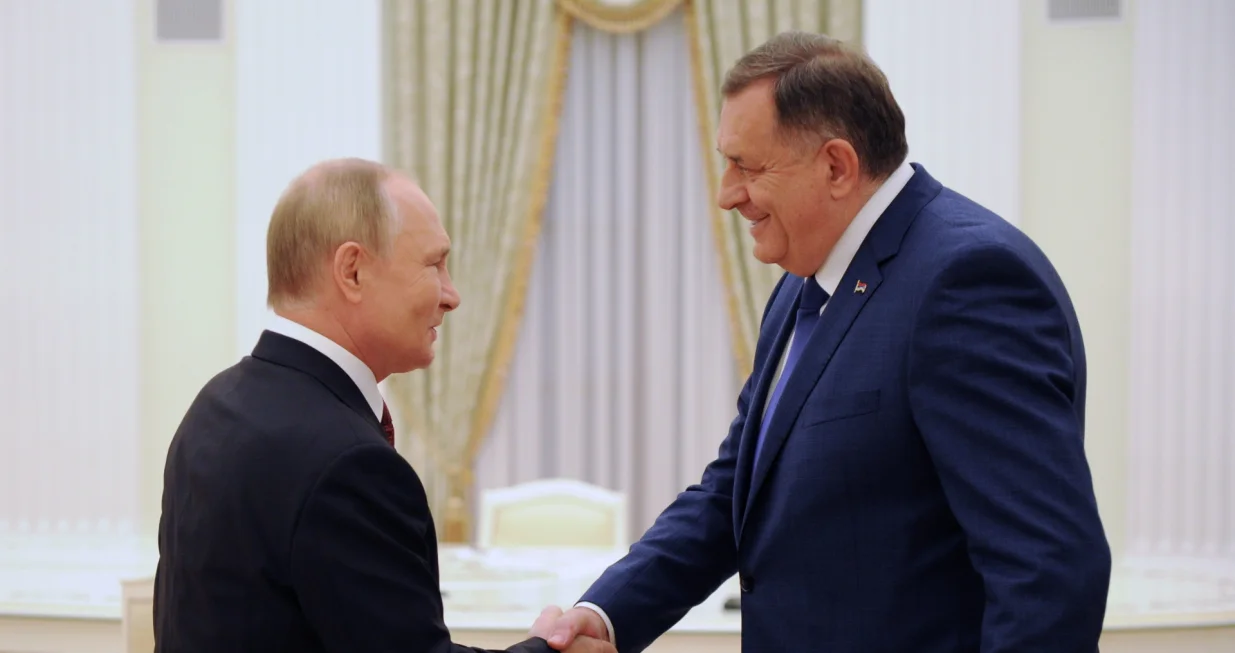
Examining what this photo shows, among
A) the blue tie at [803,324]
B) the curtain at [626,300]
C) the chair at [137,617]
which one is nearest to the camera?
the blue tie at [803,324]

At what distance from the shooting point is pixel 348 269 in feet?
5.88

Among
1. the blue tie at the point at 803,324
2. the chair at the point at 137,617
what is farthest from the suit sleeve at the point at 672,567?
the chair at the point at 137,617

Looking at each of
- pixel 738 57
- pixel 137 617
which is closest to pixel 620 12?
pixel 738 57

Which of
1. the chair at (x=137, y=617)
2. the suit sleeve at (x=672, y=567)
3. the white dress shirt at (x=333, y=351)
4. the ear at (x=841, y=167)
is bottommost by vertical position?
the chair at (x=137, y=617)

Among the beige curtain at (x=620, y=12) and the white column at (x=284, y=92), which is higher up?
the beige curtain at (x=620, y=12)

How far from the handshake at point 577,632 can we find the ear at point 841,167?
0.93 metres

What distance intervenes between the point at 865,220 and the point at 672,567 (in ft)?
2.66

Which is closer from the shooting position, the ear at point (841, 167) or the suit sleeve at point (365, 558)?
the suit sleeve at point (365, 558)

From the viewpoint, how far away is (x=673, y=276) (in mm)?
6863

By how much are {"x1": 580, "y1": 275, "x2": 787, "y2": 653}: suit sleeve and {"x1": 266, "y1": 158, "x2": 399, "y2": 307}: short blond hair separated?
85cm

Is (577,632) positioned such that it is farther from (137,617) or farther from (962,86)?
(962,86)

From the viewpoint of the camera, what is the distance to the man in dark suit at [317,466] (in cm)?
160

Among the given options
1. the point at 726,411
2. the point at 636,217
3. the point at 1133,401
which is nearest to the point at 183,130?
the point at 636,217

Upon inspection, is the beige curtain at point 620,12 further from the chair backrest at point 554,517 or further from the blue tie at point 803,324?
the blue tie at point 803,324
